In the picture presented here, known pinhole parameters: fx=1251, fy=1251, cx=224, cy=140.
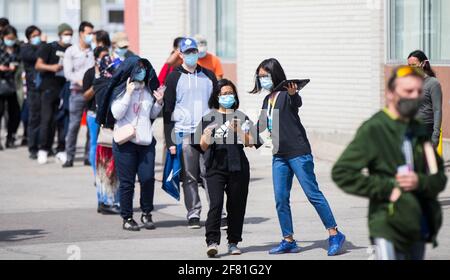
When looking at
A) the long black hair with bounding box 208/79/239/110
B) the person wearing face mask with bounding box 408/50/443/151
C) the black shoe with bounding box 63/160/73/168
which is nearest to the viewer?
the long black hair with bounding box 208/79/239/110

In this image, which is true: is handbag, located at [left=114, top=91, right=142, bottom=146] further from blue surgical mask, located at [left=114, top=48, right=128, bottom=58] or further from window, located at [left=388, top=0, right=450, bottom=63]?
window, located at [left=388, top=0, right=450, bottom=63]

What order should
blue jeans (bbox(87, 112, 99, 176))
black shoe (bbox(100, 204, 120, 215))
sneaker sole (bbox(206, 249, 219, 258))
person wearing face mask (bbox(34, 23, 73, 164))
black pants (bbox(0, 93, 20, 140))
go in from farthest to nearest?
1. black pants (bbox(0, 93, 20, 140))
2. person wearing face mask (bbox(34, 23, 73, 164))
3. blue jeans (bbox(87, 112, 99, 176))
4. black shoe (bbox(100, 204, 120, 215))
5. sneaker sole (bbox(206, 249, 219, 258))

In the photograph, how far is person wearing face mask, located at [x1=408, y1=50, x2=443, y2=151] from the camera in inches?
503

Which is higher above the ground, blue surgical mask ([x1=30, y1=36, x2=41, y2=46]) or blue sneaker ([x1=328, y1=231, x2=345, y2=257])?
blue surgical mask ([x1=30, y1=36, x2=41, y2=46])

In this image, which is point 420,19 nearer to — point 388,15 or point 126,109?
point 388,15

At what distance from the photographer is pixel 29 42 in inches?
816

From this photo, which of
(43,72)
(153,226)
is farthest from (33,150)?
(153,226)

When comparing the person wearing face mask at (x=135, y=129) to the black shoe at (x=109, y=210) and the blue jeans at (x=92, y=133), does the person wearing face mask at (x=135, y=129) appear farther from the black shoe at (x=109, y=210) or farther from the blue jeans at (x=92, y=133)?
the blue jeans at (x=92, y=133)

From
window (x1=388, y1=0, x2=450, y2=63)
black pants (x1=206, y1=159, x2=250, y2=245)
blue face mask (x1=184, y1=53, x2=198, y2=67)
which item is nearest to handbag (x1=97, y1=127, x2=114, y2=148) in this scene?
blue face mask (x1=184, y1=53, x2=198, y2=67)

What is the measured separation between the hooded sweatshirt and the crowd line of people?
0.03ft

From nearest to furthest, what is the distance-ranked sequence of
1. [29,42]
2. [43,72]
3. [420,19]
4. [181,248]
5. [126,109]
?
[181,248]
[126,109]
[420,19]
[43,72]
[29,42]

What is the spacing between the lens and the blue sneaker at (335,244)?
11.1 metres

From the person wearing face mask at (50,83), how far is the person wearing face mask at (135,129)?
632cm
